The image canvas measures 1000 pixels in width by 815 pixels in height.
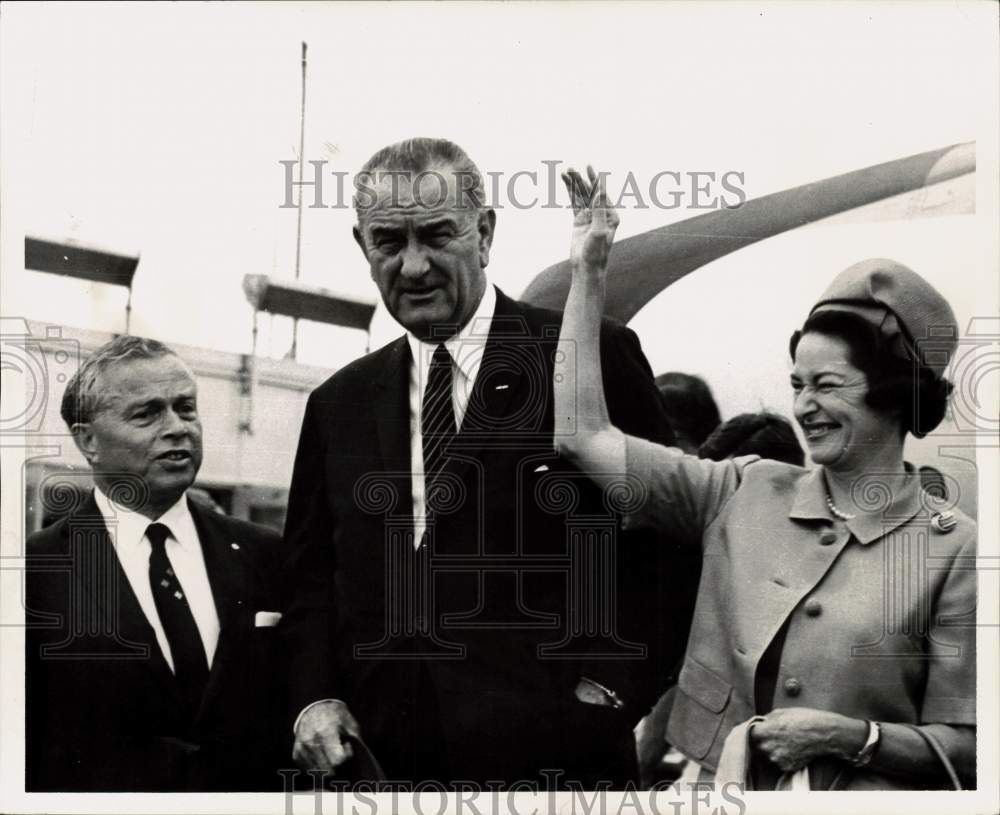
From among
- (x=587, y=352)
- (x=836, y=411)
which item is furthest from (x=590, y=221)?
(x=836, y=411)

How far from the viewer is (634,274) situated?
5.64 metres

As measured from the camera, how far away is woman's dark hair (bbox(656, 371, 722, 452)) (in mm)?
5602

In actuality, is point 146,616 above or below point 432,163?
below

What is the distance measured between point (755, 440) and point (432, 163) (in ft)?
5.57

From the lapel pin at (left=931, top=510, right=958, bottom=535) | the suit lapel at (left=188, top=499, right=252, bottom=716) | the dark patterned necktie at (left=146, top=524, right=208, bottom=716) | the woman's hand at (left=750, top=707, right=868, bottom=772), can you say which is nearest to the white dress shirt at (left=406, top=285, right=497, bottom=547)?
the suit lapel at (left=188, top=499, right=252, bottom=716)

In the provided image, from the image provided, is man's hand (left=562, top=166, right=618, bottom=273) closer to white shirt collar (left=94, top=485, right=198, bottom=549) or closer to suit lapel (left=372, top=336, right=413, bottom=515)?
suit lapel (left=372, top=336, right=413, bottom=515)

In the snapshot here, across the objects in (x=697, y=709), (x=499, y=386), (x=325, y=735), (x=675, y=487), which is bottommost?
(x=325, y=735)

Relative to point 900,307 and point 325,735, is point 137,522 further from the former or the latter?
point 900,307

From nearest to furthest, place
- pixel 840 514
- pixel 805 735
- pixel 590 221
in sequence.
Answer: pixel 805 735, pixel 840 514, pixel 590 221

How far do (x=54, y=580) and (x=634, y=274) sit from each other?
8.68ft

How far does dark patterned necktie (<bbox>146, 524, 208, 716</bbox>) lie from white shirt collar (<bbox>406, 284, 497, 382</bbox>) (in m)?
1.27

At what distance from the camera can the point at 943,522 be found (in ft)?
18.4

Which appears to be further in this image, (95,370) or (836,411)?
(95,370)

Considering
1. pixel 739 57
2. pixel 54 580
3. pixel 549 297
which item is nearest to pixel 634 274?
pixel 549 297
